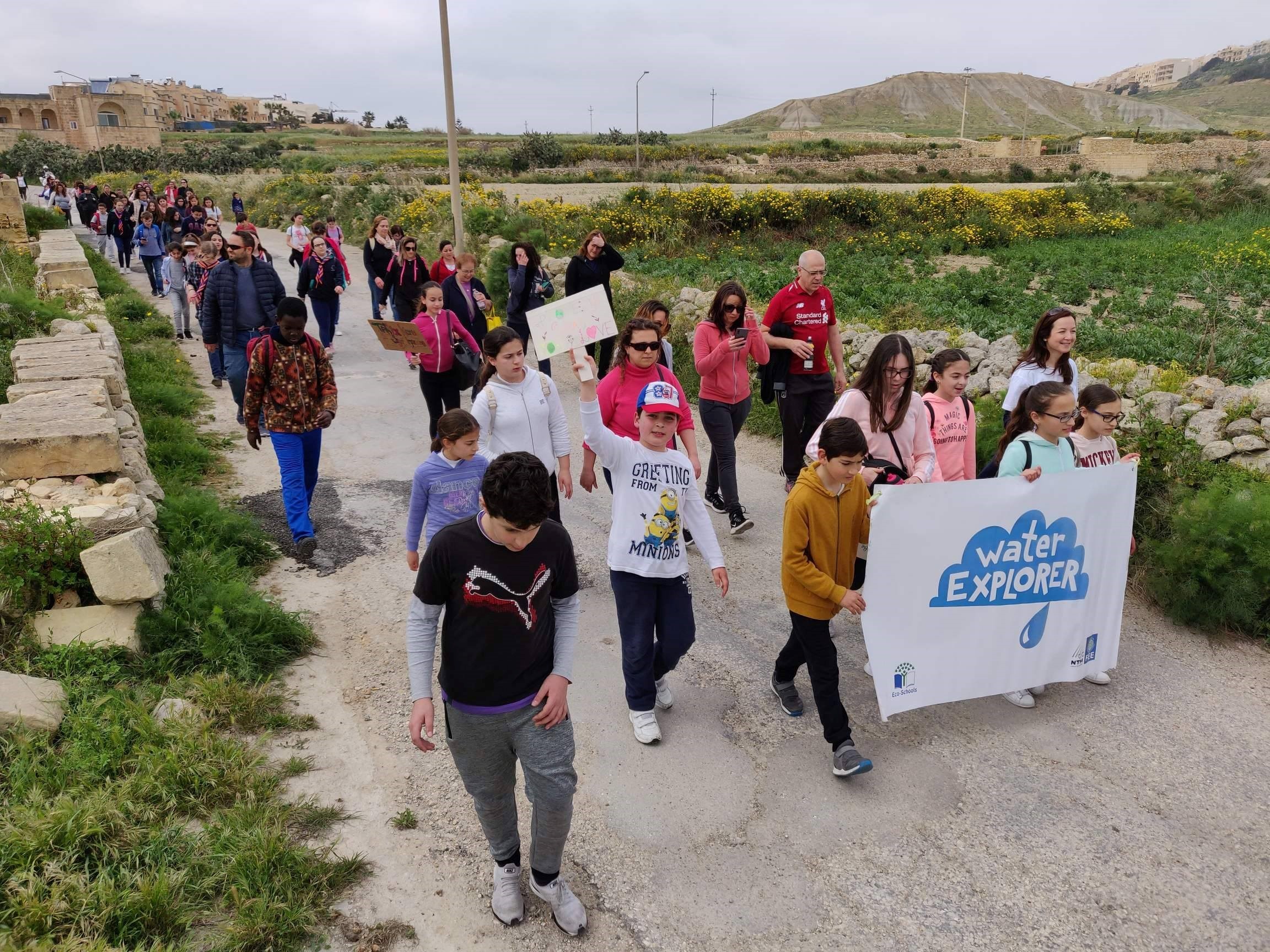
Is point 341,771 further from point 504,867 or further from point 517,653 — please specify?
point 517,653

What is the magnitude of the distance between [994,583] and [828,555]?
1.18 meters

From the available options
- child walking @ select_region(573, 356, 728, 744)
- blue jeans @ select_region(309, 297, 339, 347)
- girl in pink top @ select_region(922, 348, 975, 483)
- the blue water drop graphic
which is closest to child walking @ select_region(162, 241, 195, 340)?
blue jeans @ select_region(309, 297, 339, 347)

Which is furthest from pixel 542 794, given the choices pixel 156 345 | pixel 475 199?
pixel 475 199

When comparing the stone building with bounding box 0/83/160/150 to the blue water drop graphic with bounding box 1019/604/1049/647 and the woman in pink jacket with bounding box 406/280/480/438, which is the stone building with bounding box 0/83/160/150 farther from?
the blue water drop graphic with bounding box 1019/604/1049/647

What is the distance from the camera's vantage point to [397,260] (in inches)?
Result: 473

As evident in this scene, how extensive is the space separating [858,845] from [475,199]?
24.7 metres

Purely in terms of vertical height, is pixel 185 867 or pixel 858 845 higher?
pixel 185 867

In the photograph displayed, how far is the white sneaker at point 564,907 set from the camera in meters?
3.23

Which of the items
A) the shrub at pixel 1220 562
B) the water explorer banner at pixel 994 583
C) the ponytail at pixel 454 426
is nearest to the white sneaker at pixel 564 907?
the water explorer banner at pixel 994 583

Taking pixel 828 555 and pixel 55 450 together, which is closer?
pixel 828 555

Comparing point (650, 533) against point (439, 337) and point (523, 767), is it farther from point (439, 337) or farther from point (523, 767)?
point (439, 337)

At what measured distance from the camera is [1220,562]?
17.4ft

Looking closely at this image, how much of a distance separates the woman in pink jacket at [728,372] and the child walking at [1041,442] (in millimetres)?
2250

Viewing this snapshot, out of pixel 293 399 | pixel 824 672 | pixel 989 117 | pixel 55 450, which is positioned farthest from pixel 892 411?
pixel 989 117
